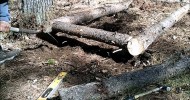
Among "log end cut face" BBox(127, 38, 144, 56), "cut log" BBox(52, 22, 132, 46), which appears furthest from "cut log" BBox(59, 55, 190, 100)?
"cut log" BBox(52, 22, 132, 46)

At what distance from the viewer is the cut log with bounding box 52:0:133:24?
25.1ft

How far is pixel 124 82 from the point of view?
16.6ft

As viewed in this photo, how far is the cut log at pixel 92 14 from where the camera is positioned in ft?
25.1

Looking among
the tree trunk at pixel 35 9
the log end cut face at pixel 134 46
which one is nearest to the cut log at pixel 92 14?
the tree trunk at pixel 35 9

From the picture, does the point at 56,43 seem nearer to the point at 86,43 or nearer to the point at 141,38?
the point at 86,43

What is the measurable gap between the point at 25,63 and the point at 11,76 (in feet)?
1.73

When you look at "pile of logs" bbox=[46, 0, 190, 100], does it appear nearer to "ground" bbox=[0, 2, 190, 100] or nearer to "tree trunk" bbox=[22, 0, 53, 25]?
"ground" bbox=[0, 2, 190, 100]

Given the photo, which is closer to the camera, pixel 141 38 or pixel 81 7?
A: pixel 141 38

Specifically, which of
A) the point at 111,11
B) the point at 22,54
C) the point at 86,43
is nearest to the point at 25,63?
the point at 22,54

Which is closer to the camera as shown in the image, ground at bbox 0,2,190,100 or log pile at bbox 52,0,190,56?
ground at bbox 0,2,190,100

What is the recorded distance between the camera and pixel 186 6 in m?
8.54

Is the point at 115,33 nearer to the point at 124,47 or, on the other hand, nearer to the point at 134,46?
the point at 124,47

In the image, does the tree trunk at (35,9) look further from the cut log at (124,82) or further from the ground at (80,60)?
the cut log at (124,82)

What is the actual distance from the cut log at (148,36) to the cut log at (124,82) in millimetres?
750
